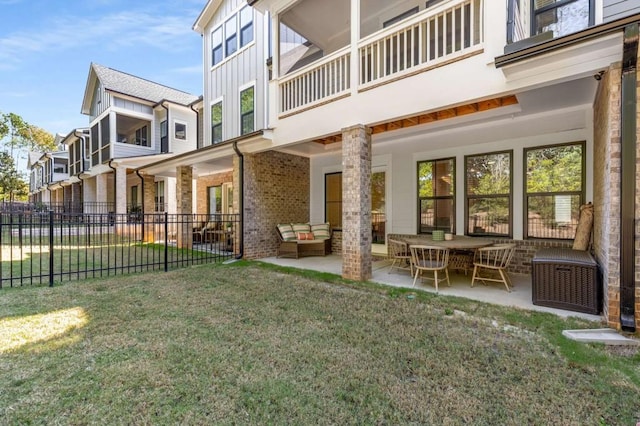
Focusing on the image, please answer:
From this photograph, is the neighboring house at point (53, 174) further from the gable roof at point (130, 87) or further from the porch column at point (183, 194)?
the porch column at point (183, 194)

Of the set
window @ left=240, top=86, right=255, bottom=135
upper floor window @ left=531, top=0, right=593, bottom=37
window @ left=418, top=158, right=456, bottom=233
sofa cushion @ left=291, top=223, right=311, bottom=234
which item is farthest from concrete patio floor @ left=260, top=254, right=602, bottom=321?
window @ left=240, top=86, right=255, bottom=135

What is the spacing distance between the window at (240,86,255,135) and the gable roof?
8.25 meters

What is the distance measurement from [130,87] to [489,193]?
20.4m

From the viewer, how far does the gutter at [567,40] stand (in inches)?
131

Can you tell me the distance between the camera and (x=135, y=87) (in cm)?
1852

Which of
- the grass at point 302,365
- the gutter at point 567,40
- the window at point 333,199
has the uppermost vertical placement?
the gutter at point 567,40

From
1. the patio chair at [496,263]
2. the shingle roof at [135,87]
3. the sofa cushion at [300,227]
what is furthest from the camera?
the shingle roof at [135,87]

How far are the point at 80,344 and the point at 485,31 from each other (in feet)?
22.3

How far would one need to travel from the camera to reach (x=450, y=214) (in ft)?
26.1

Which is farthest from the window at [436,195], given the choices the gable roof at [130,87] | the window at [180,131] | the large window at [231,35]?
the gable roof at [130,87]

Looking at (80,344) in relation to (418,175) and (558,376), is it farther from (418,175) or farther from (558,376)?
(418,175)

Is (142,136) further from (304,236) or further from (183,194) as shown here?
(304,236)

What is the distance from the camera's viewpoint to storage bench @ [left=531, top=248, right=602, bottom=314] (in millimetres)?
4168

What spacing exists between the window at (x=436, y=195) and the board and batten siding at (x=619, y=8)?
12.1ft
